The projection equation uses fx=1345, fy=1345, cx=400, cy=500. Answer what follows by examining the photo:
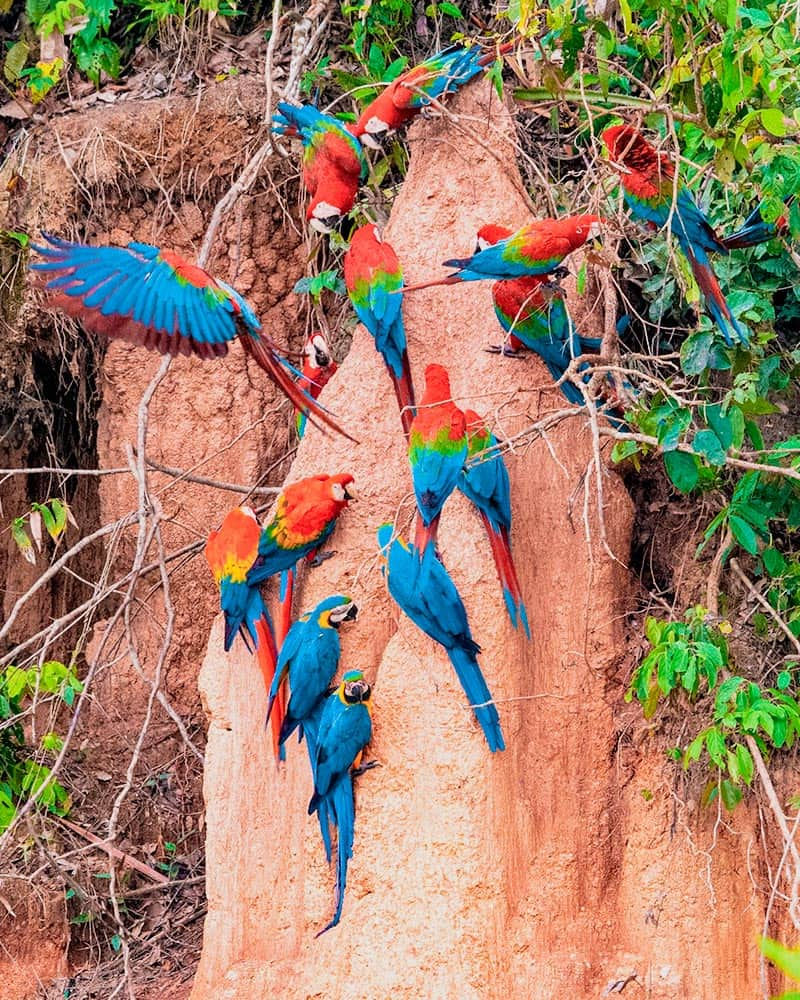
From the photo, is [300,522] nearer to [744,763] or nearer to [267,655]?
[267,655]

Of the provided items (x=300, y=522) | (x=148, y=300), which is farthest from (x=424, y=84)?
(x=300, y=522)

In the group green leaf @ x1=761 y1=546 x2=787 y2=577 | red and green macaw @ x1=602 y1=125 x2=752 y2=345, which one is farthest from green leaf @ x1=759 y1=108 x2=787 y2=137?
green leaf @ x1=761 y1=546 x2=787 y2=577

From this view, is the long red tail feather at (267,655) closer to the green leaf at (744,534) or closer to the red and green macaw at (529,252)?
the red and green macaw at (529,252)

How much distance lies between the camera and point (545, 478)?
326cm

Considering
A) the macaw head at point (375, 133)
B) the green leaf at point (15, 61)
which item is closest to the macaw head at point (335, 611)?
the macaw head at point (375, 133)

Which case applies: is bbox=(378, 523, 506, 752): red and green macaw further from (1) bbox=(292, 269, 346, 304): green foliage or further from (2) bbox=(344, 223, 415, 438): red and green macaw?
(1) bbox=(292, 269, 346, 304): green foliage

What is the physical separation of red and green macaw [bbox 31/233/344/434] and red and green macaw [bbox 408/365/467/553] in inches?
8.3

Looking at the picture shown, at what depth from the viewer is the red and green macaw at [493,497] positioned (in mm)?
3041

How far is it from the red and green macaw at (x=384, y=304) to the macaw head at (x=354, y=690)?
2.04ft

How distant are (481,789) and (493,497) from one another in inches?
26.1

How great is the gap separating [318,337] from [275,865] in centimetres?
151

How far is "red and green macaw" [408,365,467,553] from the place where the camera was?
2.98m

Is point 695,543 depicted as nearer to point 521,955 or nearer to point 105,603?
point 521,955

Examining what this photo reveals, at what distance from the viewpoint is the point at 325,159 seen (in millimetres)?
3621
